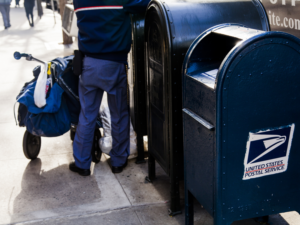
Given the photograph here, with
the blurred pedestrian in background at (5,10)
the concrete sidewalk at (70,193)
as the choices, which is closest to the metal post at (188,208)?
the concrete sidewalk at (70,193)

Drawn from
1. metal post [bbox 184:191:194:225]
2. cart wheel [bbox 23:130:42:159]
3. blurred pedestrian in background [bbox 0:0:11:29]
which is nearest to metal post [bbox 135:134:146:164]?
cart wheel [bbox 23:130:42:159]

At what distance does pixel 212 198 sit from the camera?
96.2 inches

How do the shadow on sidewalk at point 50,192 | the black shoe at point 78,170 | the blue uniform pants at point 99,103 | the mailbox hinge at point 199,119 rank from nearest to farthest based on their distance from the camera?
the mailbox hinge at point 199,119 < the shadow on sidewalk at point 50,192 < the blue uniform pants at point 99,103 < the black shoe at point 78,170

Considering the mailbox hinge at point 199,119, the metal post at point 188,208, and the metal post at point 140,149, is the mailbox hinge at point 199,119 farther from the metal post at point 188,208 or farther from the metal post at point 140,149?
the metal post at point 140,149

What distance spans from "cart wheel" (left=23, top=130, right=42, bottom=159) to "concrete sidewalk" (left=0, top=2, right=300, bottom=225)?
9 centimetres

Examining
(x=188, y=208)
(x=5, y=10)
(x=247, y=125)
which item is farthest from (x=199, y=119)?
(x=5, y=10)

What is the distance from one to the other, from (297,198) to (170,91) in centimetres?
115

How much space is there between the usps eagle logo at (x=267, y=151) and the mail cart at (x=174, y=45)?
30.1 inches

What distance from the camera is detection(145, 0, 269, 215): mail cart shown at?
281 centimetres

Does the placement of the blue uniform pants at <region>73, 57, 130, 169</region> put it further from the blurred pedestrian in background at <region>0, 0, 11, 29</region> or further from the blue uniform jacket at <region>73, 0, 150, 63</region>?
the blurred pedestrian in background at <region>0, 0, 11, 29</region>

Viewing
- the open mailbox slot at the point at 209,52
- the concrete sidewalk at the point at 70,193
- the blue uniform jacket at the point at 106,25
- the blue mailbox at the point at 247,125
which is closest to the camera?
the blue mailbox at the point at 247,125

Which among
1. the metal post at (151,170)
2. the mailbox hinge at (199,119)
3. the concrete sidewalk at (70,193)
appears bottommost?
the concrete sidewalk at (70,193)

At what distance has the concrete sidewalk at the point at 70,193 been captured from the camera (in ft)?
10.2

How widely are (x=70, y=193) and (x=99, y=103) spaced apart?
0.89 meters
